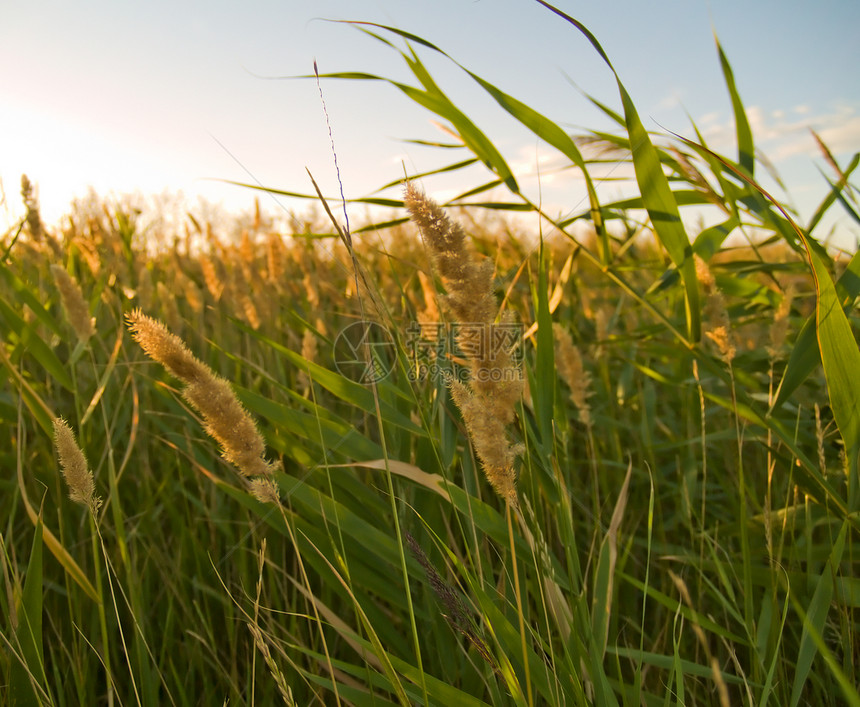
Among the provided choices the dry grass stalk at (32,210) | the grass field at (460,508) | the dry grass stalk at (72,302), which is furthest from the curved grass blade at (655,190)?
the dry grass stalk at (32,210)

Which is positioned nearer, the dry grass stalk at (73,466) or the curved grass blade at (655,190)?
the dry grass stalk at (73,466)

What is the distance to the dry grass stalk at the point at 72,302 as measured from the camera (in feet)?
4.07

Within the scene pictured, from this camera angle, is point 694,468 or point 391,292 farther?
point 391,292

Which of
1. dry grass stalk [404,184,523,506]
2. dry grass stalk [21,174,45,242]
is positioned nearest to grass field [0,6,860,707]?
dry grass stalk [404,184,523,506]

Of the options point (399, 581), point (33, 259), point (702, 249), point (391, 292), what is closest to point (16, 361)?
point (33, 259)

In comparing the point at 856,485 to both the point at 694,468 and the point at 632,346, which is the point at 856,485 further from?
the point at 632,346

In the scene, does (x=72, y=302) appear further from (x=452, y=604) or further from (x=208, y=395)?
(x=452, y=604)

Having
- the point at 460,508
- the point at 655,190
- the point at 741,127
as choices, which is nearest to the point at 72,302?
the point at 460,508

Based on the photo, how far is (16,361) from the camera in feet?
5.25

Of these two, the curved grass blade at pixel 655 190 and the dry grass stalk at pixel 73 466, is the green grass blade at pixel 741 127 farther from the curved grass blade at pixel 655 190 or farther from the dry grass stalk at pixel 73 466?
the dry grass stalk at pixel 73 466

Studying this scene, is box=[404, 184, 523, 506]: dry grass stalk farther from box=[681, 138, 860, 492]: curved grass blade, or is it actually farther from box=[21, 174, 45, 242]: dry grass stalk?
box=[21, 174, 45, 242]: dry grass stalk

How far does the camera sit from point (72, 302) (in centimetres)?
128

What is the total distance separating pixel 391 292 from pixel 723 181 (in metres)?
1.51

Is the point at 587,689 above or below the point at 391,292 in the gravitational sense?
below
